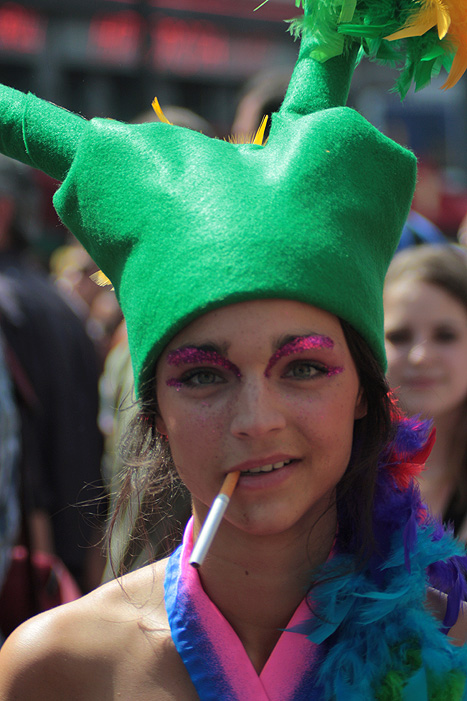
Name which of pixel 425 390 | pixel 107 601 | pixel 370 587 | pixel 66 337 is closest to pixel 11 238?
pixel 66 337

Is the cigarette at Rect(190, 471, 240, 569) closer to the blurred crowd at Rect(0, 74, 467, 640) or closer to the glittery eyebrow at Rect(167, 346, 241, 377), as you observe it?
the glittery eyebrow at Rect(167, 346, 241, 377)

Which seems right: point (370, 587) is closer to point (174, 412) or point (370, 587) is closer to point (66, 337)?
point (174, 412)

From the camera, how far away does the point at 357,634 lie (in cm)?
147

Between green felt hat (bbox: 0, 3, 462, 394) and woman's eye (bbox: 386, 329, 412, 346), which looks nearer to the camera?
green felt hat (bbox: 0, 3, 462, 394)

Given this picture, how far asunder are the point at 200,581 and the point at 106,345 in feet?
12.2

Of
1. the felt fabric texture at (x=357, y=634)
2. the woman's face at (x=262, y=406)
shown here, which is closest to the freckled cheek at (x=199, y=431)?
the woman's face at (x=262, y=406)

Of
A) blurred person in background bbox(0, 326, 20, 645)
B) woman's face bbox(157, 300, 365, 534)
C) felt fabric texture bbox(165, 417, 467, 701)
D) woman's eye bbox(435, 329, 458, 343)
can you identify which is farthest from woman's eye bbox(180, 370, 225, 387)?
woman's eye bbox(435, 329, 458, 343)

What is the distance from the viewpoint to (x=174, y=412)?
1418 mm

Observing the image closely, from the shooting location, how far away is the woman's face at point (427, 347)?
264 centimetres

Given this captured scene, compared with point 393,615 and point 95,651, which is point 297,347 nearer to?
point 393,615

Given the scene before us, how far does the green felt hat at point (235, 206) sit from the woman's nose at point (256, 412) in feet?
0.48

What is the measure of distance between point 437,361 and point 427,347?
0.05 meters

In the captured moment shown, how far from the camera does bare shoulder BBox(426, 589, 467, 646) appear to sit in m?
1.52

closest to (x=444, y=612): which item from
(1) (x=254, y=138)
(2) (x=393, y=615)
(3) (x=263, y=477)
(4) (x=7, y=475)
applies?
(2) (x=393, y=615)
